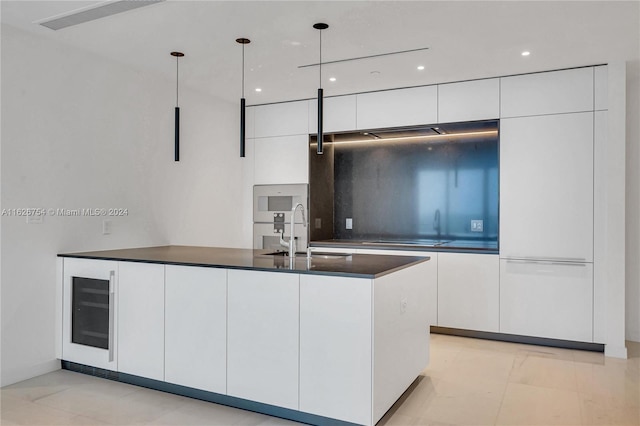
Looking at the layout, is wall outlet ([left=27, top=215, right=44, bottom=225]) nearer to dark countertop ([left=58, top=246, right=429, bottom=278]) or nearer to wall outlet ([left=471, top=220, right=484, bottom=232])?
dark countertop ([left=58, top=246, right=429, bottom=278])

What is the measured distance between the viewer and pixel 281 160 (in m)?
5.59

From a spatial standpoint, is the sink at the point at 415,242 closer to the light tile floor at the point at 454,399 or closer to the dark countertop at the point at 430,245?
the dark countertop at the point at 430,245

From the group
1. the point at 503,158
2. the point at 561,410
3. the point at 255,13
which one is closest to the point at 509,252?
the point at 503,158

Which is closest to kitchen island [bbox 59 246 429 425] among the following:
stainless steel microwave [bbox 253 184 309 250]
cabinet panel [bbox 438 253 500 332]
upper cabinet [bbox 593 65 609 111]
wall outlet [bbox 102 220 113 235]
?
wall outlet [bbox 102 220 113 235]

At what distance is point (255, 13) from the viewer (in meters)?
3.11

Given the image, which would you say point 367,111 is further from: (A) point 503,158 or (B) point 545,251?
(B) point 545,251

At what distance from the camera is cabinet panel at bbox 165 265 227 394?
116 inches

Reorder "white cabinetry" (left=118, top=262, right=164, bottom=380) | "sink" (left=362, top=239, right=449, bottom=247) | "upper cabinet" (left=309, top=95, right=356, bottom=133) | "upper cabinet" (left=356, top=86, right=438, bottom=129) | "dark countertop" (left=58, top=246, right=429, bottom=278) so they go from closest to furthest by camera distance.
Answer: "dark countertop" (left=58, top=246, right=429, bottom=278), "white cabinetry" (left=118, top=262, right=164, bottom=380), "upper cabinet" (left=356, top=86, right=438, bottom=129), "sink" (left=362, top=239, right=449, bottom=247), "upper cabinet" (left=309, top=95, right=356, bottom=133)

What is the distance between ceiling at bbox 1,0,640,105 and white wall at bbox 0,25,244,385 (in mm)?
261

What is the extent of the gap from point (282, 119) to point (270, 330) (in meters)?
3.31

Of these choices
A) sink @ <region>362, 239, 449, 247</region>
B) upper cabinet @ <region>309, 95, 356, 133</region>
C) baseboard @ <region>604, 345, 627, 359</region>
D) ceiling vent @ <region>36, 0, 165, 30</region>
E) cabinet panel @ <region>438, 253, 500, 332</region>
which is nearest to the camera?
ceiling vent @ <region>36, 0, 165, 30</region>

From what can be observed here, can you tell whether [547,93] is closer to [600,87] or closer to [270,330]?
[600,87]

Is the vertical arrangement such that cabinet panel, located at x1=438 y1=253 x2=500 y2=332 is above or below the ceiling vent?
below

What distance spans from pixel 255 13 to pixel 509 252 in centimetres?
305
